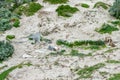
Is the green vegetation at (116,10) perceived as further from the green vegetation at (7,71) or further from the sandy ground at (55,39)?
the green vegetation at (7,71)

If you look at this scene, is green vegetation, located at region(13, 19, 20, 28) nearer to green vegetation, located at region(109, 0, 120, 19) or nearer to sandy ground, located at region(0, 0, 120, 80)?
sandy ground, located at region(0, 0, 120, 80)

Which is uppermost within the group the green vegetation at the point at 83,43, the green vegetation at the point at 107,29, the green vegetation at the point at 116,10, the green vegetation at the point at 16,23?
the green vegetation at the point at 116,10

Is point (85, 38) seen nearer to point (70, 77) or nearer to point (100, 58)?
point (100, 58)

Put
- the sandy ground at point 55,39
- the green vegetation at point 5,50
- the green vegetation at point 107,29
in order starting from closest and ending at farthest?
the sandy ground at point 55,39 < the green vegetation at point 5,50 < the green vegetation at point 107,29

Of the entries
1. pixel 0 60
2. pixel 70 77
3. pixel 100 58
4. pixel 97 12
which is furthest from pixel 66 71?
pixel 97 12

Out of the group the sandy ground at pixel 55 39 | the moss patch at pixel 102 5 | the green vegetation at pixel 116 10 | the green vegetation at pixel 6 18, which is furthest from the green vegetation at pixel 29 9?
the green vegetation at pixel 116 10

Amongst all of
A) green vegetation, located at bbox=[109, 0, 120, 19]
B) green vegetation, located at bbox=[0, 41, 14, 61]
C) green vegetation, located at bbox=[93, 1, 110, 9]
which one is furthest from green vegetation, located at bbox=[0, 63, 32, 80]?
green vegetation, located at bbox=[93, 1, 110, 9]
